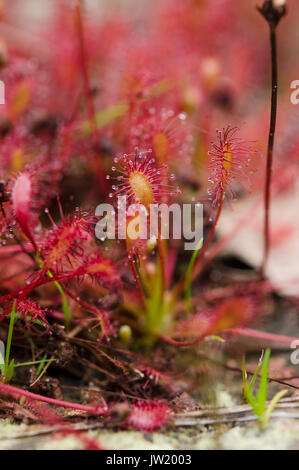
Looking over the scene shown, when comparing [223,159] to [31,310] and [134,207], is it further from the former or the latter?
[31,310]

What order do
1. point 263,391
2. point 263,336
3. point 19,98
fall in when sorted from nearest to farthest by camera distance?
1. point 263,391
2. point 263,336
3. point 19,98

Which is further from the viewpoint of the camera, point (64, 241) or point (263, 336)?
point (263, 336)

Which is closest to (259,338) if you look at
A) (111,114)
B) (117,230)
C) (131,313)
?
(131,313)

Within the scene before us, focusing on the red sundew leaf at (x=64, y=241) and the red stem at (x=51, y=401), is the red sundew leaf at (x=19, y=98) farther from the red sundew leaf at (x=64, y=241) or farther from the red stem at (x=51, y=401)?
the red stem at (x=51, y=401)

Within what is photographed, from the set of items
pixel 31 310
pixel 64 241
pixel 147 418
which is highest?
pixel 64 241

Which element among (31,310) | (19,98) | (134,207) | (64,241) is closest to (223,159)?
(134,207)

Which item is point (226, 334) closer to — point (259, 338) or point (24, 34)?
point (259, 338)

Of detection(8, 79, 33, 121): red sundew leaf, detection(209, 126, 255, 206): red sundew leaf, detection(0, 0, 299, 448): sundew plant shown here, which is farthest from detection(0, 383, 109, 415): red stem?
detection(8, 79, 33, 121): red sundew leaf

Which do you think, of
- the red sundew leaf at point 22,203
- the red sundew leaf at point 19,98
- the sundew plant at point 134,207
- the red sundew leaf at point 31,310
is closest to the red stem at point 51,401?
the sundew plant at point 134,207

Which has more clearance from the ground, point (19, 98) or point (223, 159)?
point (19, 98)

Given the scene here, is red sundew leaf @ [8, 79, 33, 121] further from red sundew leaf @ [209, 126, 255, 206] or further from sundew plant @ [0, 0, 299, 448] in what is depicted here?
red sundew leaf @ [209, 126, 255, 206]
